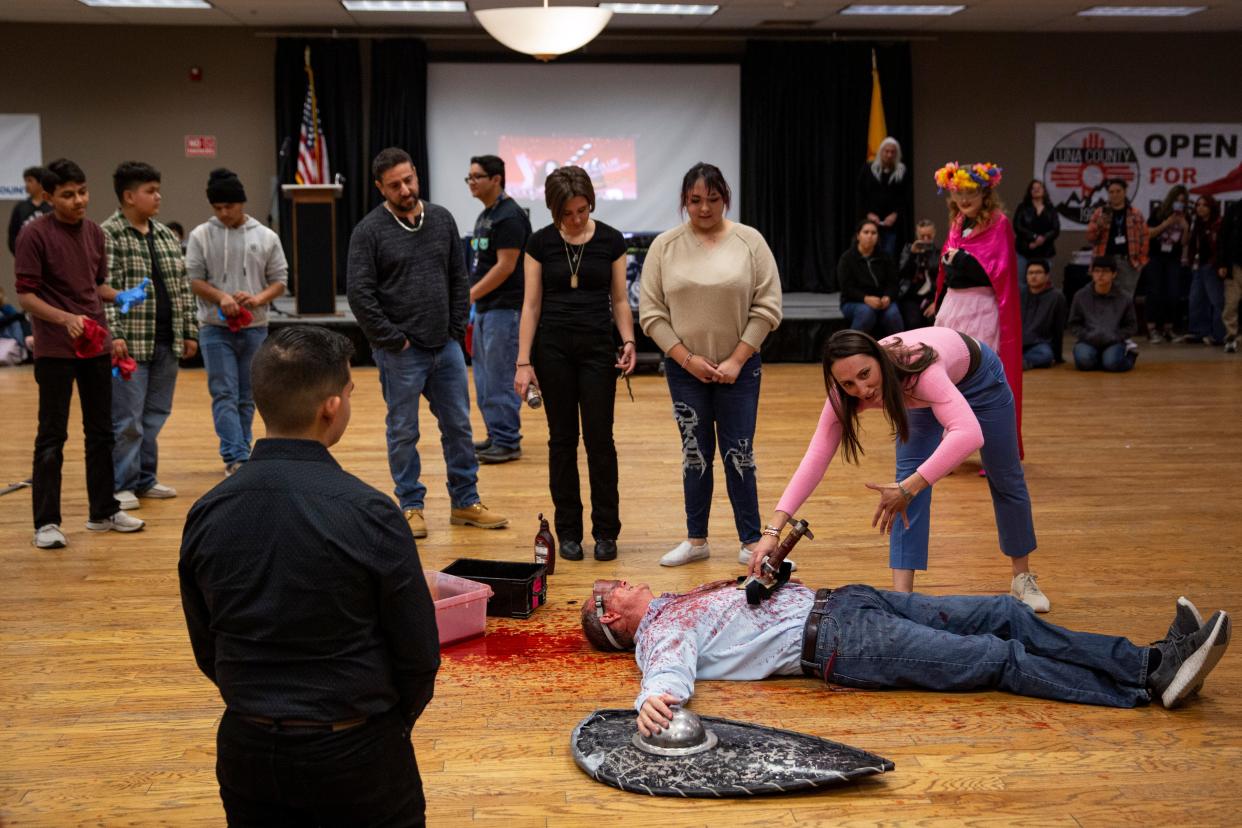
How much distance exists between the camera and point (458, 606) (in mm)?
3533

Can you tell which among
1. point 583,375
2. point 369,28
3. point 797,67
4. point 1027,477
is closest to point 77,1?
point 369,28

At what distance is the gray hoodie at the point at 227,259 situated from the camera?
5656 millimetres

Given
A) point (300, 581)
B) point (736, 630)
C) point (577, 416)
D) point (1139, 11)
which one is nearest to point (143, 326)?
point (577, 416)

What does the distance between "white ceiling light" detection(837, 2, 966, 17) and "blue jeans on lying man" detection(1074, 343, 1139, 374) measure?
344cm

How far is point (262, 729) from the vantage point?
175 cm

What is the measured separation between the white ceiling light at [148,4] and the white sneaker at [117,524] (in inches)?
275

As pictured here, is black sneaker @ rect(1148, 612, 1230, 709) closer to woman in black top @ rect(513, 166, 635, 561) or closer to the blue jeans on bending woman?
the blue jeans on bending woman

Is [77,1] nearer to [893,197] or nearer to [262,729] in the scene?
[893,197]

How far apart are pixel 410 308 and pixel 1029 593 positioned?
241cm

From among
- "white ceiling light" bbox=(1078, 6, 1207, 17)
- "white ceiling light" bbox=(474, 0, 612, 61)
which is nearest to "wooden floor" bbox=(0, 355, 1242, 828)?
"white ceiling light" bbox=(474, 0, 612, 61)

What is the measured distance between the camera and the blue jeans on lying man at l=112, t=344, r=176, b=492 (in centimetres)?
514

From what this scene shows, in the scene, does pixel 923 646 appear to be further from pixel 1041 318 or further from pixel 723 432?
pixel 1041 318

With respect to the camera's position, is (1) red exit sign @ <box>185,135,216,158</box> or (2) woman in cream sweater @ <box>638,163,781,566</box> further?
(1) red exit sign @ <box>185,135,216,158</box>

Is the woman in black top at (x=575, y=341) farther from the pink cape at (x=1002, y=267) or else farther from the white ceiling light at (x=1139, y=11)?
the white ceiling light at (x=1139, y=11)
